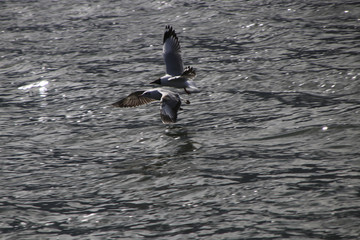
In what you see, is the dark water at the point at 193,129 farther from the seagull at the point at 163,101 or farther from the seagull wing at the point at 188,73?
the seagull wing at the point at 188,73

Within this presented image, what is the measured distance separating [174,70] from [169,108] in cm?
148

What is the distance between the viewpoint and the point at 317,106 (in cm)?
897

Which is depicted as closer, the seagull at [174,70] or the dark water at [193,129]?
the dark water at [193,129]

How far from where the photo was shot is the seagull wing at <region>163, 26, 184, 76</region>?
954 cm

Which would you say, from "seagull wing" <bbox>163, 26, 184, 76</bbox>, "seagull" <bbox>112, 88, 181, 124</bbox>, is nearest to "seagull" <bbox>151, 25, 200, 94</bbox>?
"seagull wing" <bbox>163, 26, 184, 76</bbox>

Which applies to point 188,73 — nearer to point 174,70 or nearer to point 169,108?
point 169,108

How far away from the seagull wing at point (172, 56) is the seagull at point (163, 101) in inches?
32.0

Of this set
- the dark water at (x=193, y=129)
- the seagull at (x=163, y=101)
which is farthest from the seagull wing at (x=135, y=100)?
the dark water at (x=193, y=129)

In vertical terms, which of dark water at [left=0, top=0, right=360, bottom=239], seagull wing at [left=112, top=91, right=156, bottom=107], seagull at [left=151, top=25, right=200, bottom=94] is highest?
seagull at [left=151, top=25, right=200, bottom=94]

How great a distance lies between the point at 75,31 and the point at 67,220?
858 cm

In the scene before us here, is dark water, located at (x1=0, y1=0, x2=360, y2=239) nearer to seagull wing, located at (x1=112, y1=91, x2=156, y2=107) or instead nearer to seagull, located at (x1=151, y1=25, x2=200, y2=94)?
seagull wing, located at (x1=112, y1=91, x2=156, y2=107)

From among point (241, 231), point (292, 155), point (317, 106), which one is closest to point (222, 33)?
point (317, 106)

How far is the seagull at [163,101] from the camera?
26.5ft

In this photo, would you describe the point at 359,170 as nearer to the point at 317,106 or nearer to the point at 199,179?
the point at 199,179
